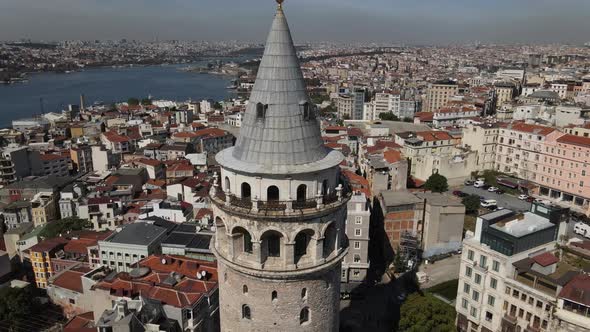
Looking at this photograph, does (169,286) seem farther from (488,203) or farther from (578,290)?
(488,203)

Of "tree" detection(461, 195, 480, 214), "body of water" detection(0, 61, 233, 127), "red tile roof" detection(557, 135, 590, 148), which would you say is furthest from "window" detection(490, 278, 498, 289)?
"body of water" detection(0, 61, 233, 127)

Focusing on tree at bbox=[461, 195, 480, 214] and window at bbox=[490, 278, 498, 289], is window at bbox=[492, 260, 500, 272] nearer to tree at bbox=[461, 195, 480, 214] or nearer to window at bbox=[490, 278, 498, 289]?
window at bbox=[490, 278, 498, 289]

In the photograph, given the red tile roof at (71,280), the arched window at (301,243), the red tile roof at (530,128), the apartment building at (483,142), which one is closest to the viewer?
the arched window at (301,243)

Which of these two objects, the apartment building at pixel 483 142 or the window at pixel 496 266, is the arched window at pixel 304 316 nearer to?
the window at pixel 496 266

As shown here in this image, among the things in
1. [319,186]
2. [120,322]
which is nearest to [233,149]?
[319,186]

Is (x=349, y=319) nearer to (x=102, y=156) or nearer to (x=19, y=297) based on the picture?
(x=19, y=297)

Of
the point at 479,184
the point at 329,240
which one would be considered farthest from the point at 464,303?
the point at 479,184

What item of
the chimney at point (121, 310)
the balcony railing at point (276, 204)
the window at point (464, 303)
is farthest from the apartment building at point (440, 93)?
the balcony railing at point (276, 204)
